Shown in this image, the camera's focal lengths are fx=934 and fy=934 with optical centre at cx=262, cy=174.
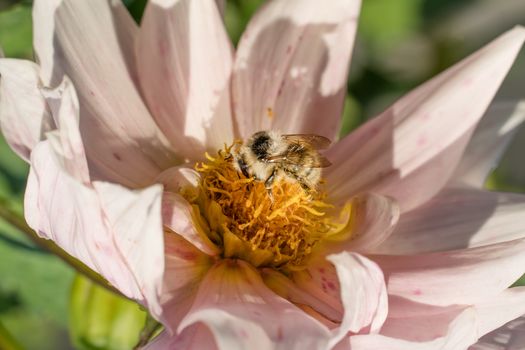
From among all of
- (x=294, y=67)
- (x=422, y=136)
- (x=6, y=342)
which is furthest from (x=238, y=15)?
(x=6, y=342)

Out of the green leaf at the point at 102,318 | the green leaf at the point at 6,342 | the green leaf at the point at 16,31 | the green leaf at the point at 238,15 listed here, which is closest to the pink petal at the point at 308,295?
the green leaf at the point at 102,318

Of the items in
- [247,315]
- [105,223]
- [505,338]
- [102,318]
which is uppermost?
[105,223]

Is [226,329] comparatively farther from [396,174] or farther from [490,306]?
[396,174]

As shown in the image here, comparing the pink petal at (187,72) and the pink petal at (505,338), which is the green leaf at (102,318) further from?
the pink petal at (505,338)

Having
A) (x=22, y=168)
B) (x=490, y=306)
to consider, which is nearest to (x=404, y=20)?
(x=22, y=168)

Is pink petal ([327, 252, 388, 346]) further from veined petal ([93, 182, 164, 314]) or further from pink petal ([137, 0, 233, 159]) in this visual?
pink petal ([137, 0, 233, 159])

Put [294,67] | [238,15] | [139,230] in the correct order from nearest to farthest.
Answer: [139,230], [294,67], [238,15]

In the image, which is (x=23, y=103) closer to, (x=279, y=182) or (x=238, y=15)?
(x=279, y=182)
